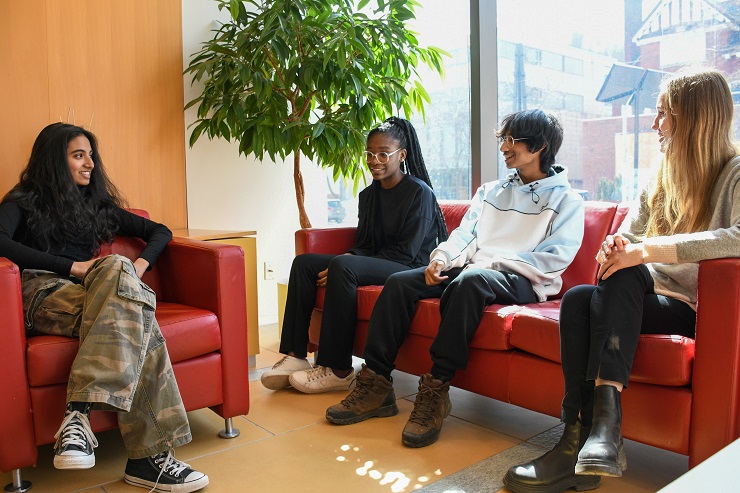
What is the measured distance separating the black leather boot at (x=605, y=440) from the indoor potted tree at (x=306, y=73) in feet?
6.18

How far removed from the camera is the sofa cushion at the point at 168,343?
1.86 m

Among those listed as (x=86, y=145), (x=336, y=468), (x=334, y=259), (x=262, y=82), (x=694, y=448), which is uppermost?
(x=262, y=82)

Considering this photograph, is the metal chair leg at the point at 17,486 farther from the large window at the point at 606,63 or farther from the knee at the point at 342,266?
the large window at the point at 606,63

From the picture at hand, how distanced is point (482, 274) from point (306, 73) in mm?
1439

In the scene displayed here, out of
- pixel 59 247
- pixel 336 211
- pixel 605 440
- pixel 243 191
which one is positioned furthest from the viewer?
pixel 336 211

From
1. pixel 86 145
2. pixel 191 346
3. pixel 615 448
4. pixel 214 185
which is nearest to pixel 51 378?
pixel 191 346

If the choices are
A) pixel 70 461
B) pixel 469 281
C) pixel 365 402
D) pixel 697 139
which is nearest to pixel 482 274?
pixel 469 281

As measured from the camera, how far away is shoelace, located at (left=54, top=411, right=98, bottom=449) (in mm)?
1737

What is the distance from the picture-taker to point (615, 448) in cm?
163

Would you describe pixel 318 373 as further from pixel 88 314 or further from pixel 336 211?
pixel 336 211

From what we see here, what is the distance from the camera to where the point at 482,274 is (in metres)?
2.21

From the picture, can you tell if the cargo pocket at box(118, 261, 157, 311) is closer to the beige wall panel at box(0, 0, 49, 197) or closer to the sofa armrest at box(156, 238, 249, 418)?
the sofa armrest at box(156, 238, 249, 418)

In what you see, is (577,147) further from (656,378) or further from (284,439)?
(284,439)

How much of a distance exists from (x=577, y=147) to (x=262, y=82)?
5.03ft
